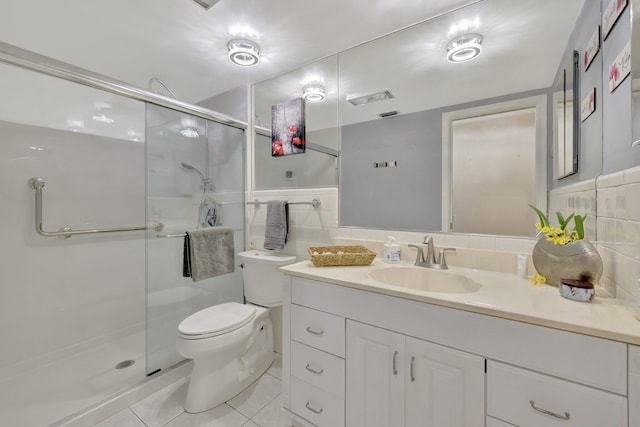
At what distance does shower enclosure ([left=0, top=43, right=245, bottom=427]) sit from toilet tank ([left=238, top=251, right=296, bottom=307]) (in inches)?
14.2

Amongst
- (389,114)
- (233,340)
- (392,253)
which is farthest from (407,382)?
(389,114)

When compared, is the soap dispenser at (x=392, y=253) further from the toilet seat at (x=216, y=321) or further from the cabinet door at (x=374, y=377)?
the toilet seat at (x=216, y=321)

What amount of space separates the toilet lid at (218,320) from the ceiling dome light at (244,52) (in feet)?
5.53

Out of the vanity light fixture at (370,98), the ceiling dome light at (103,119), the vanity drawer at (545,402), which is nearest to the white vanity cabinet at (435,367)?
the vanity drawer at (545,402)

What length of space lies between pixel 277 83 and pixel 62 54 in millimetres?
1434

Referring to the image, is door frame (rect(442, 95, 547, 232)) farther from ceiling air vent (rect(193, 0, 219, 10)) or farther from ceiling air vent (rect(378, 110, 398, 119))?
ceiling air vent (rect(193, 0, 219, 10))

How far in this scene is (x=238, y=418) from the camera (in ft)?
4.47

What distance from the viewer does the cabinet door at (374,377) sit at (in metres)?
0.95

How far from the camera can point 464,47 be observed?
131 centimetres

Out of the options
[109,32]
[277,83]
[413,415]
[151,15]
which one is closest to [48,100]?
[109,32]

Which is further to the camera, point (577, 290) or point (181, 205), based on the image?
point (181, 205)

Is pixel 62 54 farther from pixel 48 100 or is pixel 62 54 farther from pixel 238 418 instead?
pixel 238 418

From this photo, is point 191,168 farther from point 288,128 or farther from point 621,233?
point 621,233

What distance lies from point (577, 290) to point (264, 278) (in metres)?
1.56
